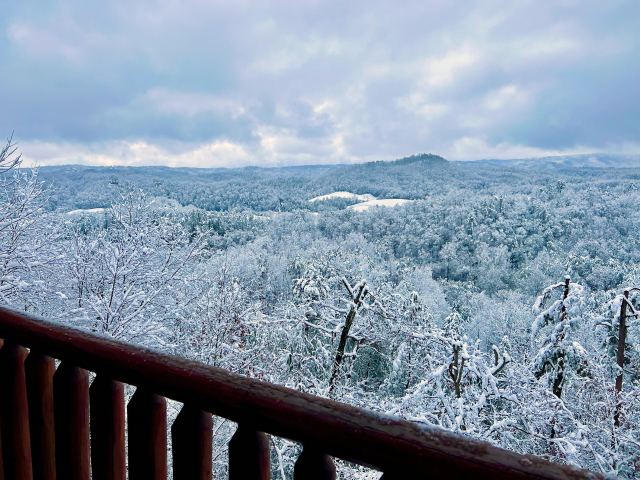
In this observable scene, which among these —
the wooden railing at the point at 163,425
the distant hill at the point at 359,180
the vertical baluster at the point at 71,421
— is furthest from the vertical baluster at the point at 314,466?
the distant hill at the point at 359,180

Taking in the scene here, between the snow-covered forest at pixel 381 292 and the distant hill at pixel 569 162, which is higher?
the distant hill at pixel 569 162

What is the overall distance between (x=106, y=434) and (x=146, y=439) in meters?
0.18

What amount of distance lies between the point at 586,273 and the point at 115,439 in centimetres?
4102

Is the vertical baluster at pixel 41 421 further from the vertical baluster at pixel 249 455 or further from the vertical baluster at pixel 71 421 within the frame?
the vertical baluster at pixel 249 455

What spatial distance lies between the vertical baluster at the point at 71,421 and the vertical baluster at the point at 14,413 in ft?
0.59

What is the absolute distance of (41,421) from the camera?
116cm

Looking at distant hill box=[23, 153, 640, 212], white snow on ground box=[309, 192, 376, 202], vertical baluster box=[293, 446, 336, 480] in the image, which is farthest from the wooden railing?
white snow on ground box=[309, 192, 376, 202]

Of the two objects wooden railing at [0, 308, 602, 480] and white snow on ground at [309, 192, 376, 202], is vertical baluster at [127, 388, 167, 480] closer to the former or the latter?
wooden railing at [0, 308, 602, 480]

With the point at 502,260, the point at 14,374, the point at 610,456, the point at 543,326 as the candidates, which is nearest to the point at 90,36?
the point at 14,374

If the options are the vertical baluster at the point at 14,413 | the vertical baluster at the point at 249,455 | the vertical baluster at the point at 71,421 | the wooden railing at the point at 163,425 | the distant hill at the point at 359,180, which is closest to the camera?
the wooden railing at the point at 163,425

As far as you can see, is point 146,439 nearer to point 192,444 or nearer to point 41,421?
point 192,444

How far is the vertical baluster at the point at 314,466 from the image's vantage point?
69 centimetres

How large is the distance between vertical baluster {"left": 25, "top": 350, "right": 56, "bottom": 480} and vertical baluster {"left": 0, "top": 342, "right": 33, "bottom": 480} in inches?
2.1

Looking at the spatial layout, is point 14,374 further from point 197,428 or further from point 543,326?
point 543,326
